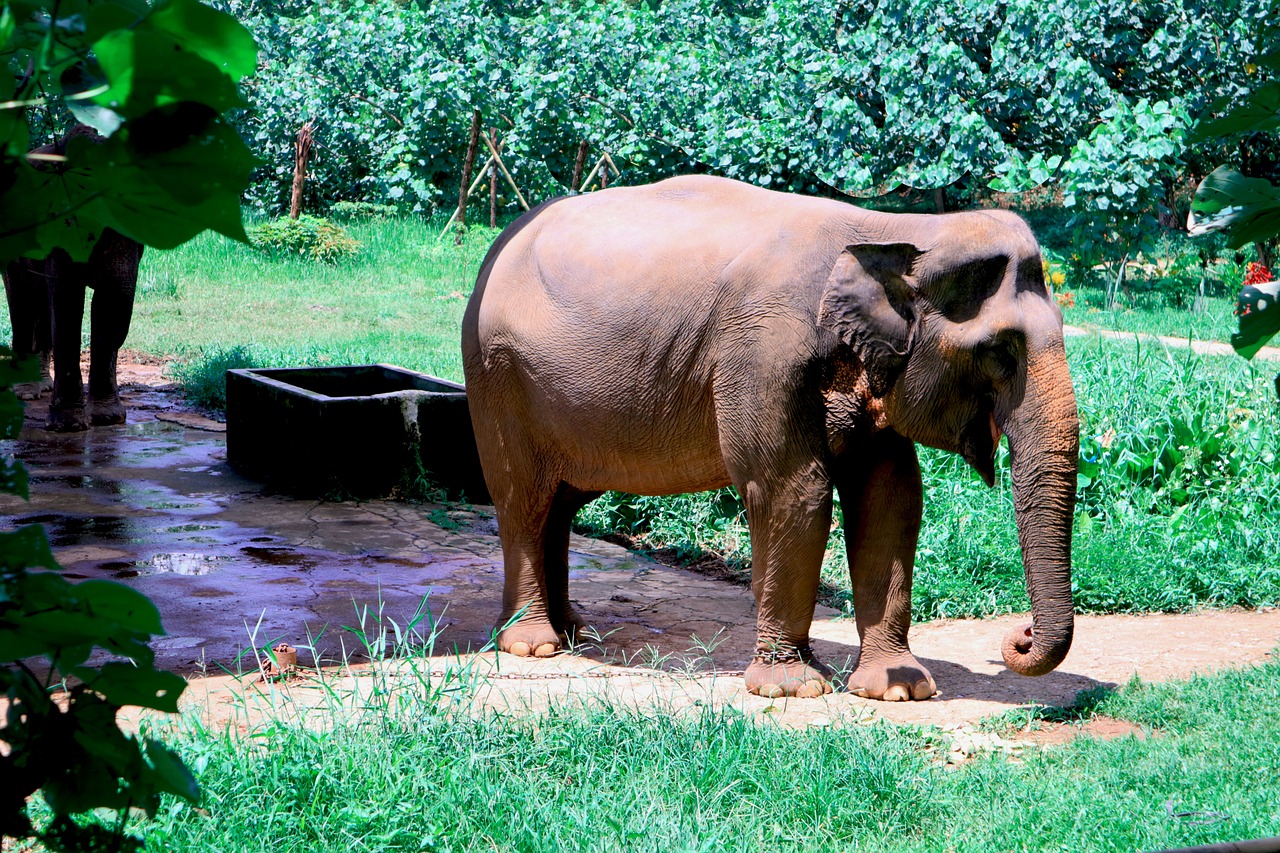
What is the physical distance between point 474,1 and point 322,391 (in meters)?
15.3

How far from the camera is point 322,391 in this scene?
1002cm

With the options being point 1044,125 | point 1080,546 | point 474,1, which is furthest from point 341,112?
point 1080,546

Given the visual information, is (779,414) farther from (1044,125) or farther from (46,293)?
(1044,125)

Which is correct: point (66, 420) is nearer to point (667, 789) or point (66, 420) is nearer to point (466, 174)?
point (667, 789)

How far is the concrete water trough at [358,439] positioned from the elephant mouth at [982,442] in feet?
14.5

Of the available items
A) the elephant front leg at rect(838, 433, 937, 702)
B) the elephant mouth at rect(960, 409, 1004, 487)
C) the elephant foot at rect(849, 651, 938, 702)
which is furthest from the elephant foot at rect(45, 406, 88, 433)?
the elephant mouth at rect(960, 409, 1004, 487)

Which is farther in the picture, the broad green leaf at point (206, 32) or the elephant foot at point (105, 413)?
the elephant foot at point (105, 413)

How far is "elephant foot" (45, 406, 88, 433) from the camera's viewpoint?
10.2 m

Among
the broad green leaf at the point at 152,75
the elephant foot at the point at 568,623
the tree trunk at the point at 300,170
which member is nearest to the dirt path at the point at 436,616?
the elephant foot at the point at 568,623

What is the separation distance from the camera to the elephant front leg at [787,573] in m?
4.99

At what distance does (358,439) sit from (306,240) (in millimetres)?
10365

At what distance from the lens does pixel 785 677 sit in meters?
5.11

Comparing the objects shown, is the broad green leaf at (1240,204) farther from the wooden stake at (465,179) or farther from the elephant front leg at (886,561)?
the wooden stake at (465,179)

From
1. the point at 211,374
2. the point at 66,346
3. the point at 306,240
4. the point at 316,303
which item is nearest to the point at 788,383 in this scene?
the point at 66,346
